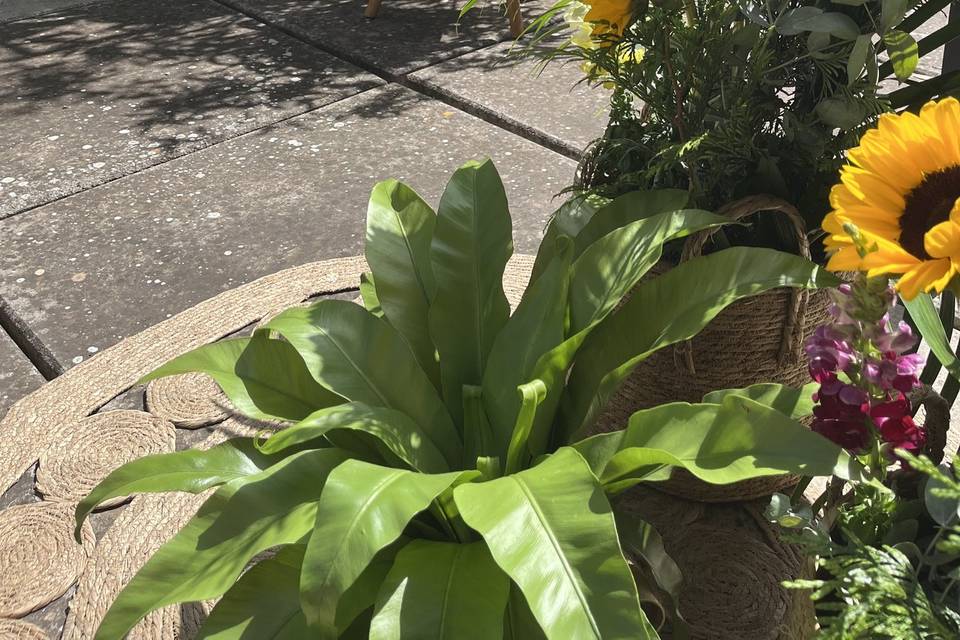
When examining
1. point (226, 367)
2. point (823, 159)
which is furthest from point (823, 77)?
point (226, 367)

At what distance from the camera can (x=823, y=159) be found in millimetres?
1286

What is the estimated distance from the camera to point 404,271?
57.7 inches

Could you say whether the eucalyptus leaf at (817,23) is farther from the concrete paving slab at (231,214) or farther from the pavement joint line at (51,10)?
the pavement joint line at (51,10)

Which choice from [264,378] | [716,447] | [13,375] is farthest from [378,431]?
[13,375]

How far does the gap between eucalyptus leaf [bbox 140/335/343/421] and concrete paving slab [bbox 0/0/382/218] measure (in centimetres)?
161

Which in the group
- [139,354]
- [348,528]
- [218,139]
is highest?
[348,528]

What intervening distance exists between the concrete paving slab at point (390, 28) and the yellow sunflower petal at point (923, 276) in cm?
290

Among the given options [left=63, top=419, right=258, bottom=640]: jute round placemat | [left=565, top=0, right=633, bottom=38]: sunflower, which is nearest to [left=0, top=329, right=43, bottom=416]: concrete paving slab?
[left=63, top=419, right=258, bottom=640]: jute round placemat

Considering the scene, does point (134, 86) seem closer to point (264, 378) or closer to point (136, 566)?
point (136, 566)

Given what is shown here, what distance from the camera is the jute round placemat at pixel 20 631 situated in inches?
59.3

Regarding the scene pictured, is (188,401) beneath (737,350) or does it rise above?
beneath

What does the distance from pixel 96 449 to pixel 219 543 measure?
0.78 m

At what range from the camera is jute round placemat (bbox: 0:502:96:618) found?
158 cm

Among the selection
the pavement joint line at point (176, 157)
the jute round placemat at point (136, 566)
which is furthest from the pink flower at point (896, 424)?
the pavement joint line at point (176, 157)
